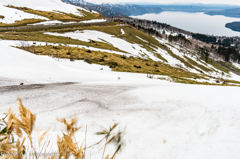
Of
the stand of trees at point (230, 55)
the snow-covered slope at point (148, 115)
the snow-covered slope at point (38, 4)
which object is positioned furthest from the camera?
the stand of trees at point (230, 55)

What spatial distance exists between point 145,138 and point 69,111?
2244 millimetres

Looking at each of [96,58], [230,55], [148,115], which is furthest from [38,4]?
[230,55]

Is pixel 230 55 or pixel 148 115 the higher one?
pixel 230 55

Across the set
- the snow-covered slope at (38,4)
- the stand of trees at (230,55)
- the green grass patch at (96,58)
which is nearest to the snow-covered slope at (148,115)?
the green grass patch at (96,58)

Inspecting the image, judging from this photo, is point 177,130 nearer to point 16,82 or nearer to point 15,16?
point 16,82

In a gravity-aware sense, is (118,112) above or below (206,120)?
below

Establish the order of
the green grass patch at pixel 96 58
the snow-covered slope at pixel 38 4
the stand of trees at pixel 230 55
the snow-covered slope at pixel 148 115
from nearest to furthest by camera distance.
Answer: the snow-covered slope at pixel 148 115 < the green grass patch at pixel 96 58 < the snow-covered slope at pixel 38 4 < the stand of trees at pixel 230 55

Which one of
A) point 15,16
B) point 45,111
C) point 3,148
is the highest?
point 15,16

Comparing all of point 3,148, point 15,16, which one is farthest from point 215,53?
point 3,148

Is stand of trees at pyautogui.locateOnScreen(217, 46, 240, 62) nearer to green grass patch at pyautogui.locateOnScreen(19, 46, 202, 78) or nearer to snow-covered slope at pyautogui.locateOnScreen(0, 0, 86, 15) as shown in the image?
snow-covered slope at pyautogui.locateOnScreen(0, 0, 86, 15)

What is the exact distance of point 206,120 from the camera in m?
3.40

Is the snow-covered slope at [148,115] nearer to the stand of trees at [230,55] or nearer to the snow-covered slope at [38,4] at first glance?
the snow-covered slope at [38,4]

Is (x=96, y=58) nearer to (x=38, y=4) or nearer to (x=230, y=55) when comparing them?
(x=38, y=4)

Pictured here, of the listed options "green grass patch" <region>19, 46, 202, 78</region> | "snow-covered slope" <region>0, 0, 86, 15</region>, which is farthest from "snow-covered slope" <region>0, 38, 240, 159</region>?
"snow-covered slope" <region>0, 0, 86, 15</region>
